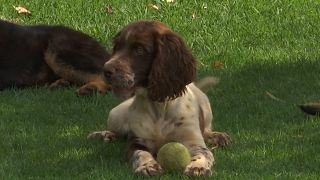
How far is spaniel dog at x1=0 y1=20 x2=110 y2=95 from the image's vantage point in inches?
362

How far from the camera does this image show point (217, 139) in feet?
21.6

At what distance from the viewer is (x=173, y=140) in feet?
20.2

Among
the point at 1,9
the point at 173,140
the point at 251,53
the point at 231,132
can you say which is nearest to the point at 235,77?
the point at 251,53

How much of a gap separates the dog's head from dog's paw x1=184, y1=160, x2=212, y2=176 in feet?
1.97

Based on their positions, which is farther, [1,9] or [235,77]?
[1,9]

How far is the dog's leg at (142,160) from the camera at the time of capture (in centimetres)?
570

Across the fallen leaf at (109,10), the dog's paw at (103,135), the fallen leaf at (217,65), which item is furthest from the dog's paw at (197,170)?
the fallen leaf at (109,10)

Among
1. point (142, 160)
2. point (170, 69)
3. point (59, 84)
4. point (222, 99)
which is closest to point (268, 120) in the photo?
point (222, 99)

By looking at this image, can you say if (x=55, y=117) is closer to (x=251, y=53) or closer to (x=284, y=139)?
(x=284, y=139)

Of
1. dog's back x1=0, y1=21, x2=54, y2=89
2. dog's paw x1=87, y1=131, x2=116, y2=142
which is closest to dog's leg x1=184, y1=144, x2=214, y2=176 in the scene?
dog's paw x1=87, y1=131, x2=116, y2=142

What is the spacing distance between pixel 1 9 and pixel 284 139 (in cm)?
584

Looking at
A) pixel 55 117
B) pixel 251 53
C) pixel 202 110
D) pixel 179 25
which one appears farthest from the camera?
pixel 179 25

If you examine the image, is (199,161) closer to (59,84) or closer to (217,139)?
(217,139)

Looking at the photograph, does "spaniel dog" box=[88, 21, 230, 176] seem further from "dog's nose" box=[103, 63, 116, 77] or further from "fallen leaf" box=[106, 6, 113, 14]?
"fallen leaf" box=[106, 6, 113, 14]
